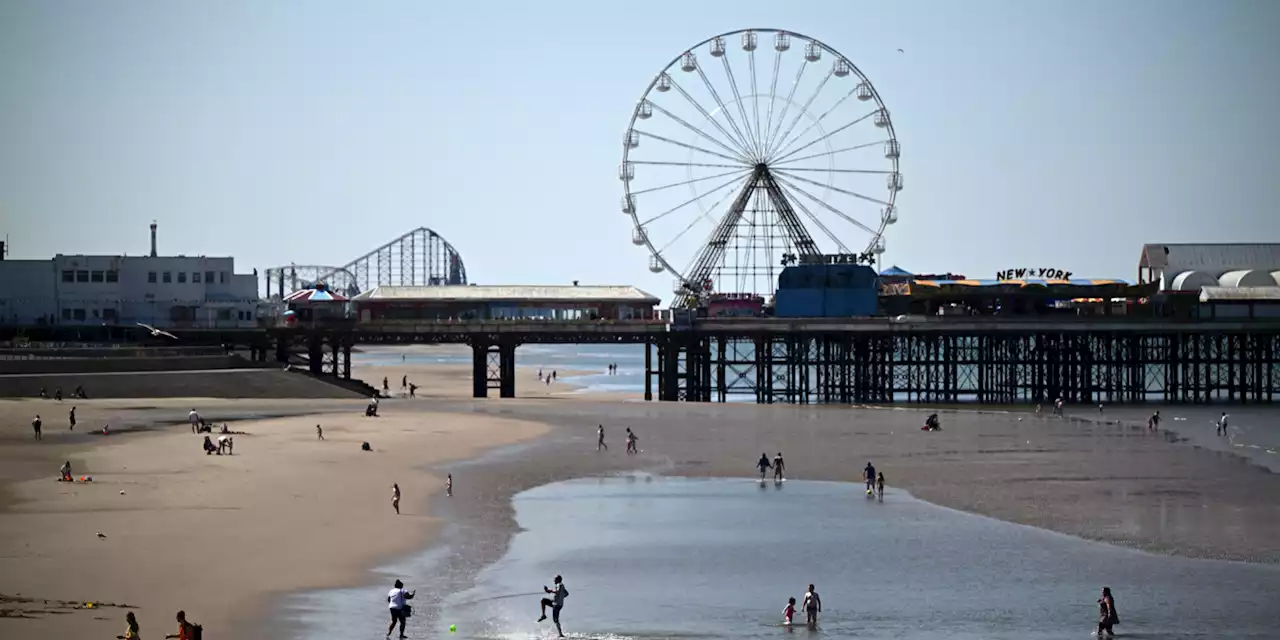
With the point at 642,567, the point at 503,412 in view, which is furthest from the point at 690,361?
the point at 642,567

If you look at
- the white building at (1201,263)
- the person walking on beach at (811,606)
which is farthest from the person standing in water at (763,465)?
the white building at (1201,263)

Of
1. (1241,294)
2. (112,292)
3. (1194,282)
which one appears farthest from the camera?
(1194,282)

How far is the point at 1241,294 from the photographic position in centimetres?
8438

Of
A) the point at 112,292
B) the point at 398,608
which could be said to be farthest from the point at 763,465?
the point at 112,292

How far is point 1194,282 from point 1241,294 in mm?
11130

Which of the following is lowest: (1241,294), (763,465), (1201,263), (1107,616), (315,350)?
(1107,616)

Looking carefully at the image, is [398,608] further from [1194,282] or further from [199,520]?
[1194,282]

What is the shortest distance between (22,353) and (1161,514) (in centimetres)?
5292

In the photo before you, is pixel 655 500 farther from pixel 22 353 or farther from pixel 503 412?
pixel 22 353

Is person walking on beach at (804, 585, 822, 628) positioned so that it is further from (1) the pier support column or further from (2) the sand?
(1) the pier support column

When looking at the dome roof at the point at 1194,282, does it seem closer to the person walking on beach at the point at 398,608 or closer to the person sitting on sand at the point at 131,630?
the person walking on beach at the point at 398,608

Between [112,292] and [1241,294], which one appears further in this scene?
[112,292]

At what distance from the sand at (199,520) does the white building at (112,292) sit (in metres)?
36.2

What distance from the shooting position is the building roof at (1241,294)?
8331 centimetres
